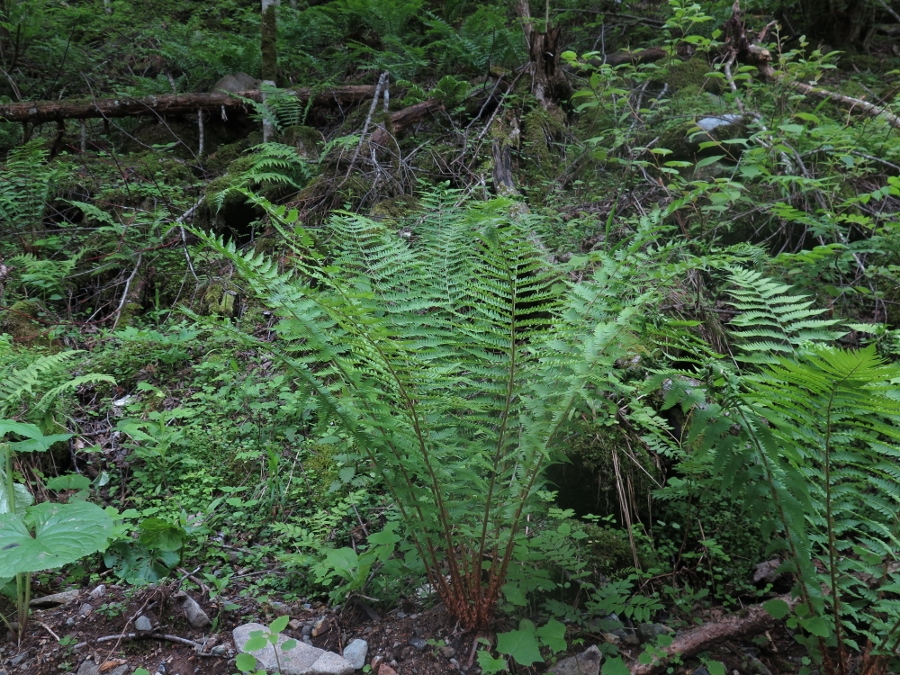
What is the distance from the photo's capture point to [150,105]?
6.05 m

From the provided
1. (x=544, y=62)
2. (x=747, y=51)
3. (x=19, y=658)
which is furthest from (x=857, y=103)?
(x=19, y=658)

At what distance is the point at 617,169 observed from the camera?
4.80 m

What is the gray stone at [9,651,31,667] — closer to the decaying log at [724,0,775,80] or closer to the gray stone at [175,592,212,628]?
the gray stone at [175,592,212,628]

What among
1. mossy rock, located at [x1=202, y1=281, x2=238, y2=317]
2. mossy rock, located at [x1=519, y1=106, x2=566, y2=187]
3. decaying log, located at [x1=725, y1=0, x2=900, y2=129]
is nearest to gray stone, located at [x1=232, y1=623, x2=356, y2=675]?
mossy rock, located at [x1=202, y1=281, x2=238, y2=317]

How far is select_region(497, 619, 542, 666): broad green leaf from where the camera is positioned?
4.83ft

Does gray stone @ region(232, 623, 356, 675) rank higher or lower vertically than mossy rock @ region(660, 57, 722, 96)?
lower

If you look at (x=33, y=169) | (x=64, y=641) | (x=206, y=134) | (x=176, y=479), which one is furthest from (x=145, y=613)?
(x=206, y=134)

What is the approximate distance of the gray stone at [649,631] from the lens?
181 cm

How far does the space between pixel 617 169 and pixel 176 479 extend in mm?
3954

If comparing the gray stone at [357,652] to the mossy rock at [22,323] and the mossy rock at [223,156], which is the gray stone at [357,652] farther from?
the mossy rock at [223,156]

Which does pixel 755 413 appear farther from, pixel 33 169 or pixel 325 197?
pixel 33 169

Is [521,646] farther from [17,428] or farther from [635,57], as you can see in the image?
[635,57]

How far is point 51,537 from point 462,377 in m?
1.21

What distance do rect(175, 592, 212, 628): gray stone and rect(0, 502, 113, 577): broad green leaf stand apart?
0.39 metres
